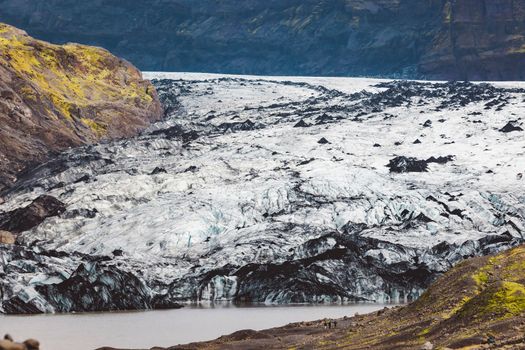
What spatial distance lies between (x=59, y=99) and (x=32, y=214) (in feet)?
68.5

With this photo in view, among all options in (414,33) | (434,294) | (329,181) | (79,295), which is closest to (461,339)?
(434,294)

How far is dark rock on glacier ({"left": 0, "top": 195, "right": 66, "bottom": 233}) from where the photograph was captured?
35.9 meters

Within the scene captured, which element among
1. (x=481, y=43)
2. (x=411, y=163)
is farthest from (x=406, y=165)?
(x=481, y=43)

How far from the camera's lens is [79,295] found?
26.2 meters

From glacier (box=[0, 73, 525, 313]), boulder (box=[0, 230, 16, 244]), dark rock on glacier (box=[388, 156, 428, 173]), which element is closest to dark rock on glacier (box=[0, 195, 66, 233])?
glacier (box=[0, 73, 525, 313])

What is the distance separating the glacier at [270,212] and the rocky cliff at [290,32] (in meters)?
59.3

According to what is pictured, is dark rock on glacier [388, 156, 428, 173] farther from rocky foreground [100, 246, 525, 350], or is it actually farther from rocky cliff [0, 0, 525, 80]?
rocky cliff [0, 0, 525, 80]

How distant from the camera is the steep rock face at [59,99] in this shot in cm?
5034

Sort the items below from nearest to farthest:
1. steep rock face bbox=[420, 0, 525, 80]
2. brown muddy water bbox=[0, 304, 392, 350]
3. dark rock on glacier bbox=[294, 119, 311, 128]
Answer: brown muddy water bbox=[0, 304, 392, 350]
dark rock on glacier bbox=[294, 119, 311, 128]
steep rock face bbox=[420, 0, 525, 80]

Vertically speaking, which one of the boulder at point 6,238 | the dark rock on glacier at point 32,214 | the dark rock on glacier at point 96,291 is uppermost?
the dark rock on glacier at point 32,214

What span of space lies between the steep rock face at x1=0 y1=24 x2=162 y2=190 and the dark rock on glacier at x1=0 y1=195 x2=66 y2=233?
7.74 m

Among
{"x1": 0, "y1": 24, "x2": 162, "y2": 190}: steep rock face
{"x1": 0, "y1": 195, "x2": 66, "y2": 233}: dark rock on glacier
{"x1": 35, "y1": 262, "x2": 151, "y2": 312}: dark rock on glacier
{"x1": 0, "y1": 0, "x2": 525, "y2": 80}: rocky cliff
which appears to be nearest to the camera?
{"x1": 35, "y1": 262, "x2": 151, "y2": 312}: dark rock on glacier

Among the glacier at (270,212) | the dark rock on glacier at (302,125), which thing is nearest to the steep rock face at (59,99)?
the glacier at (270,212)

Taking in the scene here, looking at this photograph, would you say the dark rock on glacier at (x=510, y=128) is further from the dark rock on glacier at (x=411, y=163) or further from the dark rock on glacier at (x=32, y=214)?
the dark rock on glacier at (x=32, y=214)
